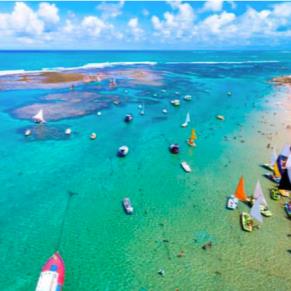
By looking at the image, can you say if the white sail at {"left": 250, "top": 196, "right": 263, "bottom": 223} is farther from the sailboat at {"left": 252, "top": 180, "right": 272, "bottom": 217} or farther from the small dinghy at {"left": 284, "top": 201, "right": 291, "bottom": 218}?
the small dinghy at {"left": 284, "top": 201, "right": 291, "bottom": 218}

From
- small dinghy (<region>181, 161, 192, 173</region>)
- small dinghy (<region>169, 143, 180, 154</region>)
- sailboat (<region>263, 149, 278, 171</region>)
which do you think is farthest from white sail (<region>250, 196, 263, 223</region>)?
small dinghy (<region>169, 143, 180, 154</region>)

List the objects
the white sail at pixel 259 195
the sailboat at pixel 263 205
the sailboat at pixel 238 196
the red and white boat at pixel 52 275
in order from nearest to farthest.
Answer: the red and white boat at pixel 52 275 → the sailboat at pixel 263 205 → the white sail at pixel 259 195 → the sailboat at pixel 238 196

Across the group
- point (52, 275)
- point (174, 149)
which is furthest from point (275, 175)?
point (52, 275)

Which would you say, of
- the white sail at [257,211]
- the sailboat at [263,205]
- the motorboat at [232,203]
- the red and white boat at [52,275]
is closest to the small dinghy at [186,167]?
the motorboat at [232,203]

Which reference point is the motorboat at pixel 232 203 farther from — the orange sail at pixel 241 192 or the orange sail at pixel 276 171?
the orange sail at pixel 276 171

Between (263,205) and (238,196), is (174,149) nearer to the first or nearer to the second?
(238,196)

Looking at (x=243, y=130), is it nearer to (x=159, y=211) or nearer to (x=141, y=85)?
(x=159, y=211)
